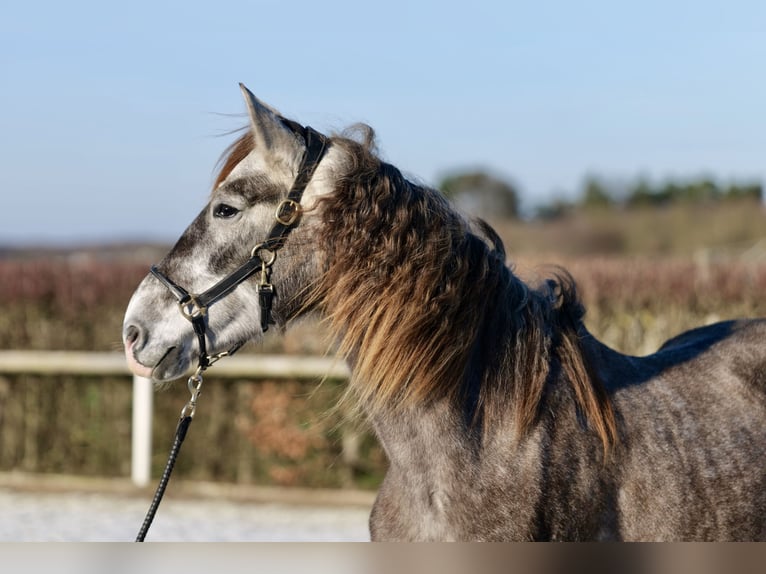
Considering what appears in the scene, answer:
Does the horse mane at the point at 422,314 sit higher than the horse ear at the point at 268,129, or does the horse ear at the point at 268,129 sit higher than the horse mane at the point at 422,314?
the horse ear at the point at 268,129

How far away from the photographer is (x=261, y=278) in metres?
2.96

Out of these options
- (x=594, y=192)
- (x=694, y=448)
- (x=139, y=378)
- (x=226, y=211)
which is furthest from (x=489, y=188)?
(x=226, y=211)

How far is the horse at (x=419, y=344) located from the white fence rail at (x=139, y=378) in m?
5.03

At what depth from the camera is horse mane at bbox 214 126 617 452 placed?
294cm

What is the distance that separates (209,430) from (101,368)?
113 cm

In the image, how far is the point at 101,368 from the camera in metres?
8.74

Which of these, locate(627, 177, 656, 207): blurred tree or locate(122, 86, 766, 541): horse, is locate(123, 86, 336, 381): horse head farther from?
locate(627, 177, 656, 207): blurred tree

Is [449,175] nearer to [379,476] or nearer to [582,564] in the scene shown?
[379,476]

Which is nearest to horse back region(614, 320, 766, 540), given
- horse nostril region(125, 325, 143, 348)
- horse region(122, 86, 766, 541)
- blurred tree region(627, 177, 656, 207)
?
horse region(122, 86, 766, 541)

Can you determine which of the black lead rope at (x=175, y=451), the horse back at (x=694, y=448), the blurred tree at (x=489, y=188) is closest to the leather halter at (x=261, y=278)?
the black lead rope at (x=175, y=451)

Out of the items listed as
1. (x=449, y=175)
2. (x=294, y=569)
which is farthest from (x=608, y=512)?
(x=449, y=175)

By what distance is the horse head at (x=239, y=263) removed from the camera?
2951 millimetres

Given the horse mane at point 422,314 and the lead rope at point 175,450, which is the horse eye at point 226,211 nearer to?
the horse mane at point 422,314

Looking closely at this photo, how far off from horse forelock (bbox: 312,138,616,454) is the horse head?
91 millimetres
